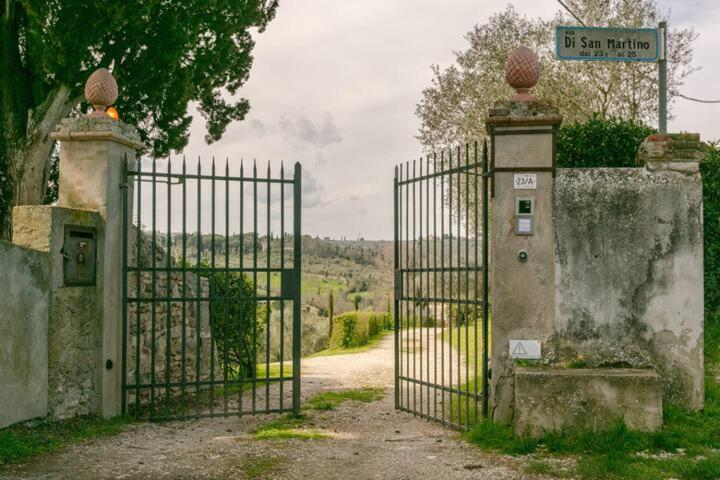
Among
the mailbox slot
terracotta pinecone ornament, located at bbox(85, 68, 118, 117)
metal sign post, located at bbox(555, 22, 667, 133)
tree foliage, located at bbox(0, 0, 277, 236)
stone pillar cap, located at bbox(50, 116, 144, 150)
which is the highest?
tree foliage, located at bbox(0, 0, 277, 236)

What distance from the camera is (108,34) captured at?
12492 mm

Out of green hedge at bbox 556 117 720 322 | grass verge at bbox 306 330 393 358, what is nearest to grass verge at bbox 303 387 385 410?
green hedge at bbox 556 117 720 322

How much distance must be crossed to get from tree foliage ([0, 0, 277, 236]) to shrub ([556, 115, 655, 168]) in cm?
766

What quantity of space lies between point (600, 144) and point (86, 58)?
9438 mm

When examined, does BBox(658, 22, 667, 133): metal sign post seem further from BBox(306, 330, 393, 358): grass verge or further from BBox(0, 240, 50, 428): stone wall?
BBox(306, 330, 393, 358): grass verge

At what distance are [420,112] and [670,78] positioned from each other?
22.7 ft

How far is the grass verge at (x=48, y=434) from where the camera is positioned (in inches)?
214

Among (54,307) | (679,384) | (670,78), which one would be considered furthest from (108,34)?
(670,78)

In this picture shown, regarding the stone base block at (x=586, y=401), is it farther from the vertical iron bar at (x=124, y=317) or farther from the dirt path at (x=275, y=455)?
the vertical iron bar at (x=124, y=317)

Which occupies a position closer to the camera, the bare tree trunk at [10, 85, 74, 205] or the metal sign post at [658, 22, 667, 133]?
the metal sign post at [658, 22, 667, 133]

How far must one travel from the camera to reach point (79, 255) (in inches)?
258

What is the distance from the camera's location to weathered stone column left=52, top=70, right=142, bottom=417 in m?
6.68

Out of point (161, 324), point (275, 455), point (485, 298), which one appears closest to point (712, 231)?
point (485, 298)

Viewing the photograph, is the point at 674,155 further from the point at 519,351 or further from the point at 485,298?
the point at 519,351
